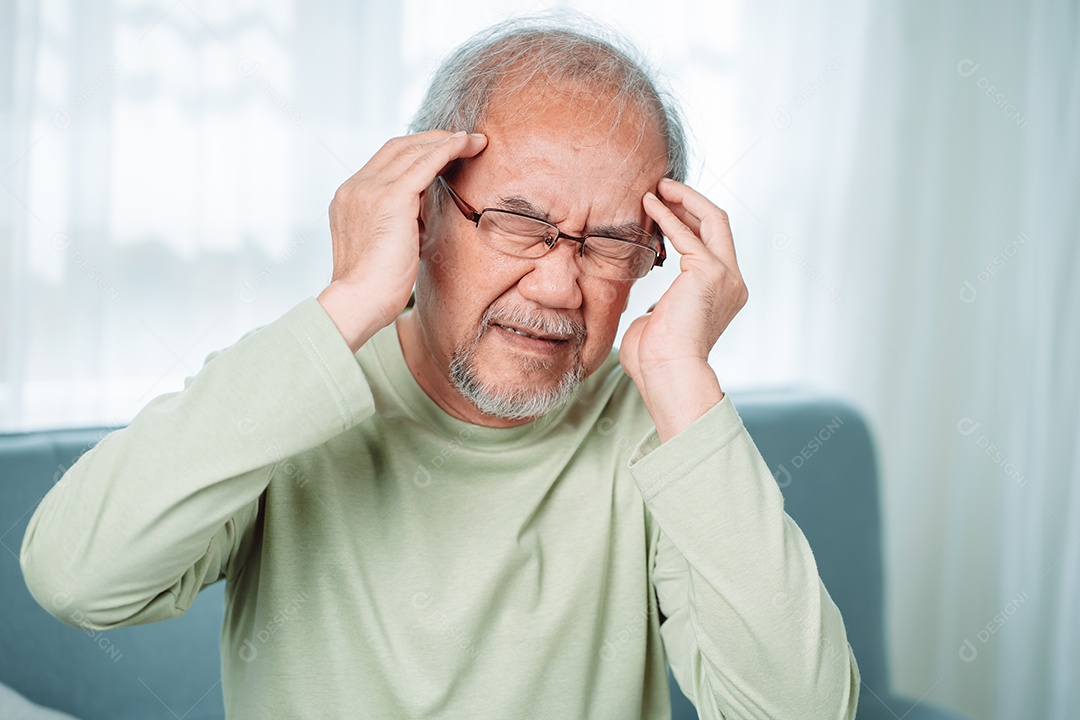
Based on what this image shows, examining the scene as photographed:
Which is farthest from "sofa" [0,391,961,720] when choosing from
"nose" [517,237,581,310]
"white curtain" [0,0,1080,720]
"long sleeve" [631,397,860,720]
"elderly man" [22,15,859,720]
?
"nose" [517,237,581,310]

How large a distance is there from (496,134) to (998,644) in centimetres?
A: 286

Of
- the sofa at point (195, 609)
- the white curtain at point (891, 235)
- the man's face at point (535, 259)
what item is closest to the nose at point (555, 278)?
the man's face at point (535, 259)

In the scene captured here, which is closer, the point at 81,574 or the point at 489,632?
the point at 81,574

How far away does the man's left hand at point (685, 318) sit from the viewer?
120 cm

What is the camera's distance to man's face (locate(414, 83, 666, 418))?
1.26 meters

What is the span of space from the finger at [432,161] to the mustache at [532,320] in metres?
0.20

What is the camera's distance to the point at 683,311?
126cm

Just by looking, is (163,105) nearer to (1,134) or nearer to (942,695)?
(1,134)

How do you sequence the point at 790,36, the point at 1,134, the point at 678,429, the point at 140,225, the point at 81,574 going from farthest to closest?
the point at 790,36, the point at 140,225, the point at 1,134, the point at 678,429, the point at 81,574

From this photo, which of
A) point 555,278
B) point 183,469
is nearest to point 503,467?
point 555,278

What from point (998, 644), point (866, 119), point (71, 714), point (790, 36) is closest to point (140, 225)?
point (71, 714)

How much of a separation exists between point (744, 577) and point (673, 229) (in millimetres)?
462

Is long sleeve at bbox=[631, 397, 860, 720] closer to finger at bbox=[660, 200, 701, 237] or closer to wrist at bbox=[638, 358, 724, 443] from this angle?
wrist at bbox=[638, 358, 724, 443]

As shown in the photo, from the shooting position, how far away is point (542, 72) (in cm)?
130
